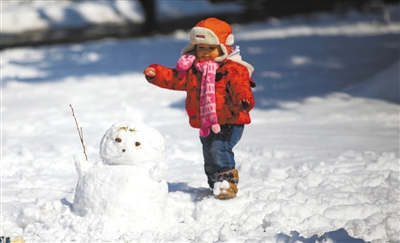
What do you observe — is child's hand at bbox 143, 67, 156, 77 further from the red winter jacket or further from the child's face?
the child's face

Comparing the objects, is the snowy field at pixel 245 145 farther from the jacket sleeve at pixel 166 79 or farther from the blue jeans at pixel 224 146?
the jacket sleeve at pixel 166 79

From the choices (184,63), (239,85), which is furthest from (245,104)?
(184,63)

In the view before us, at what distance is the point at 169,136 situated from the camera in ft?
23.1

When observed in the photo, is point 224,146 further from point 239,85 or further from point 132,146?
point 132,146

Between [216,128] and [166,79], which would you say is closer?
[216,128]

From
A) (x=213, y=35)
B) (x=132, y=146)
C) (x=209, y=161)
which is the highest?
(x=213, y=35)

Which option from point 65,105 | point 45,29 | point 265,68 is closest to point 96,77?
point 65,105

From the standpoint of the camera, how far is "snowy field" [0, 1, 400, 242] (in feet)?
13.4

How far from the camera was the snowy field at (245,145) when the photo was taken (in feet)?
13.4

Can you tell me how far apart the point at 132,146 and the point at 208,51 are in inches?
42.8

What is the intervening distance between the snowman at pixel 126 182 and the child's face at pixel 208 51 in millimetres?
874

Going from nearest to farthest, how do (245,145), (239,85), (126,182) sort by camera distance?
(126,182)
(239,85)
(245,145)

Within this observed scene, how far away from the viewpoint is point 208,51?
15.4 feet

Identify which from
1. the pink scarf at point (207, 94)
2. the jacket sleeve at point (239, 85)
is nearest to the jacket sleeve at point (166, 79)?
the pink scarf at point (207, 94)
